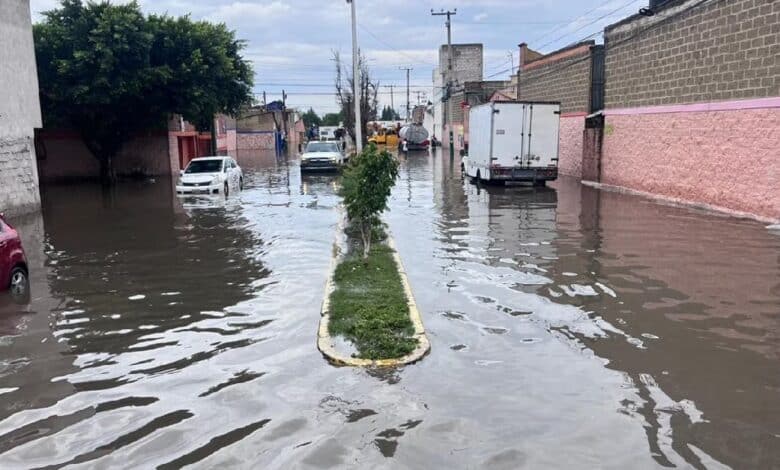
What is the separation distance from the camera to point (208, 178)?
22.9 metres

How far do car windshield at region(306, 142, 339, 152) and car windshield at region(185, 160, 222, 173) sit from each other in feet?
37.2

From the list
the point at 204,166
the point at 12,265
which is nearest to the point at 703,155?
the point at 204,166

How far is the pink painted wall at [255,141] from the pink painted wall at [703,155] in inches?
2365

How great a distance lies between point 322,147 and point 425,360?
29845 millimetres

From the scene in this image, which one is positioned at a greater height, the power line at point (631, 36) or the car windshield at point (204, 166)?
the power line at point (631, 36)

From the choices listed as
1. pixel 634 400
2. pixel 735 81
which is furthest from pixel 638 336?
pixel 735 81

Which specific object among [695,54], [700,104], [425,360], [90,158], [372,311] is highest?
[695,54]

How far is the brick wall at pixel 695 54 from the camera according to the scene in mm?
15664

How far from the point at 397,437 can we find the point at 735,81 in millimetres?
15627

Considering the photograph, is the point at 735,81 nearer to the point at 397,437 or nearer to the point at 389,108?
the point at 397,437

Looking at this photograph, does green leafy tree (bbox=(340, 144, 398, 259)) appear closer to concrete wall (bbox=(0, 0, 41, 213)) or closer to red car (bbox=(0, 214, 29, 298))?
red car (bbox=(0, 214, 29, 298))

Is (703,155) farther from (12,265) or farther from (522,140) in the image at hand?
(12,265)

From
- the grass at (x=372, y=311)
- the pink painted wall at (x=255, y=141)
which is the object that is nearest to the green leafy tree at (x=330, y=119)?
the pink painted wall at (x=255, y=141)

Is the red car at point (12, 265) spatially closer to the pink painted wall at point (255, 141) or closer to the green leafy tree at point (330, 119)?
the pink painted wall at point (255, 141)
